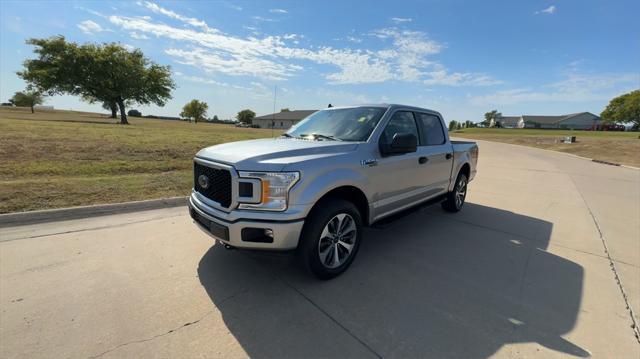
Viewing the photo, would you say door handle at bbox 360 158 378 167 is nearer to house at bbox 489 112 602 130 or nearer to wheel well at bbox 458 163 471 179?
wheel well at bbox 458 163 471 179

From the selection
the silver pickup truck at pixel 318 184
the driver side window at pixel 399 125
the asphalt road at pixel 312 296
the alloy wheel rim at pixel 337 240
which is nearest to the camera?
the asphalt road at pixel 312 296

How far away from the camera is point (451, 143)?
5.68m

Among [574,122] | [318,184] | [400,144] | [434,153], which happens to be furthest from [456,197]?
[574,122]

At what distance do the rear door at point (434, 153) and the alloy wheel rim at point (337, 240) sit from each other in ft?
5.69

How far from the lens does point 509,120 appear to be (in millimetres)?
136375

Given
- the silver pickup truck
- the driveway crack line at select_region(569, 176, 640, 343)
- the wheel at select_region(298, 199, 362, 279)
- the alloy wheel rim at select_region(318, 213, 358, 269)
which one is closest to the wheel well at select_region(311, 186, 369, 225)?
the silver pickup truck

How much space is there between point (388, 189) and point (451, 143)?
2.44 meters

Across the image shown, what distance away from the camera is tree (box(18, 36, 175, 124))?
38.7 meters

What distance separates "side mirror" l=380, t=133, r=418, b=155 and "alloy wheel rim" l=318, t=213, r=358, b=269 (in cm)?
93

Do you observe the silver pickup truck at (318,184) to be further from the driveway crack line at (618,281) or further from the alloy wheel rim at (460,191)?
the driveway crack line at (618,281)

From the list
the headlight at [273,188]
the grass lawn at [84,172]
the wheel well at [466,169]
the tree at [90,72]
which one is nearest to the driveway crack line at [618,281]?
the wheel well at [466,169]

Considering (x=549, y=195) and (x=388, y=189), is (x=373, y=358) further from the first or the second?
(x=549, y=195)

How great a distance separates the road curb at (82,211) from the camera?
15.3 feet

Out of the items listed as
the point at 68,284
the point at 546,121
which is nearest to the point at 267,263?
the point at 68,284
